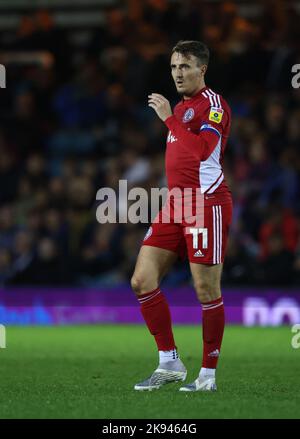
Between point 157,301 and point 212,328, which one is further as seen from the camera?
point 157,301

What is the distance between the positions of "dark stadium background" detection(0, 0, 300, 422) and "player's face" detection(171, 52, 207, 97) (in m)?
3.27

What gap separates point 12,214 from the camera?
587 inches

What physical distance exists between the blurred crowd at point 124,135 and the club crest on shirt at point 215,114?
6.25 metres

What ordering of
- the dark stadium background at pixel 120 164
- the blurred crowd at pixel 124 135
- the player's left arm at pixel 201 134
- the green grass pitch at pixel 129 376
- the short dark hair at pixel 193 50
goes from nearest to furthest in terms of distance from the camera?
1. the green grass pitch at pixel 129 376
2. the player's left arm at pixel 201 134
3. the short dark hair at pixel 193 50
4. the dark stadium background at pixel 120 164
5. the blurred crowd at pixel 124 135

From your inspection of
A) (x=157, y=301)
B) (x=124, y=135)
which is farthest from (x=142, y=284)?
(x=124, y=135)

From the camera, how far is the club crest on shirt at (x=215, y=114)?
6699mm

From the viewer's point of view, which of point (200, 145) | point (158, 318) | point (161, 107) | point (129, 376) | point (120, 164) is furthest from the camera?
point (120, 164)

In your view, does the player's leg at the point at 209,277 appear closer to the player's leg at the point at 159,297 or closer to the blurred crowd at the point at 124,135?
the player's leg at the point at 159,297

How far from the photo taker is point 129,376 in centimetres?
752

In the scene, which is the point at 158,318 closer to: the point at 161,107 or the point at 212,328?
the point at 212,328

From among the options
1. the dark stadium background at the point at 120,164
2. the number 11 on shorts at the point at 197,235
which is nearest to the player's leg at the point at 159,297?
the number 11 on shorts at the point at 197,235

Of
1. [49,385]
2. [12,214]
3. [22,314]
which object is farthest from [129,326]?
[49,385]

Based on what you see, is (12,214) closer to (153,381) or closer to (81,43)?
(81,43)

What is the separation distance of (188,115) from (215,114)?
21 centimetres
